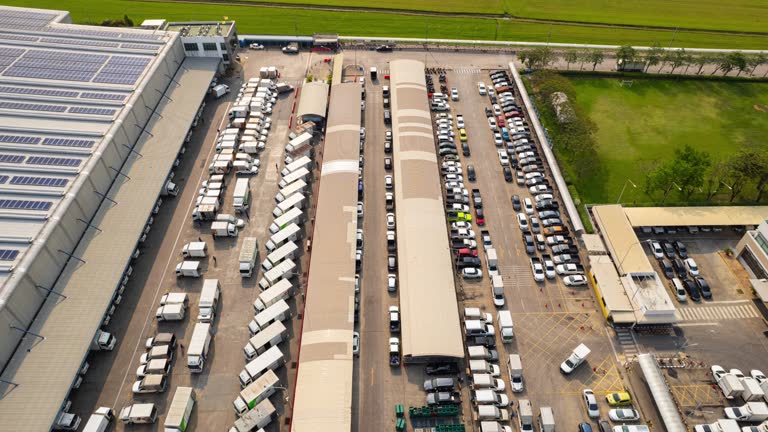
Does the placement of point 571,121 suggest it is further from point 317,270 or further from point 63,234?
point 63,234

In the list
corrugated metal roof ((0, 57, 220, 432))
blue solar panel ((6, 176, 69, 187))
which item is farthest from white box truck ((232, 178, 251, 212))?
blue solar panel ((6, 176, 69, 187))

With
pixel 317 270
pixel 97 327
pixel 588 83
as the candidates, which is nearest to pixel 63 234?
pixel 97 327

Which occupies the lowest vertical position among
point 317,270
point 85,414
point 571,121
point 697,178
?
point 85,414

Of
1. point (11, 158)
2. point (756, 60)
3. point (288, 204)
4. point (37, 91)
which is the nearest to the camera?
point (11, 158)

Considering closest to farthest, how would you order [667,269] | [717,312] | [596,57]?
[717,312]
[667,269]
[596,57]

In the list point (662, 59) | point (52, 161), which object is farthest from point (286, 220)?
point (662, 59)

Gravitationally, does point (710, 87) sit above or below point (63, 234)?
above

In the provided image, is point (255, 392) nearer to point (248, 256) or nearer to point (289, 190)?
point (248, 256)
